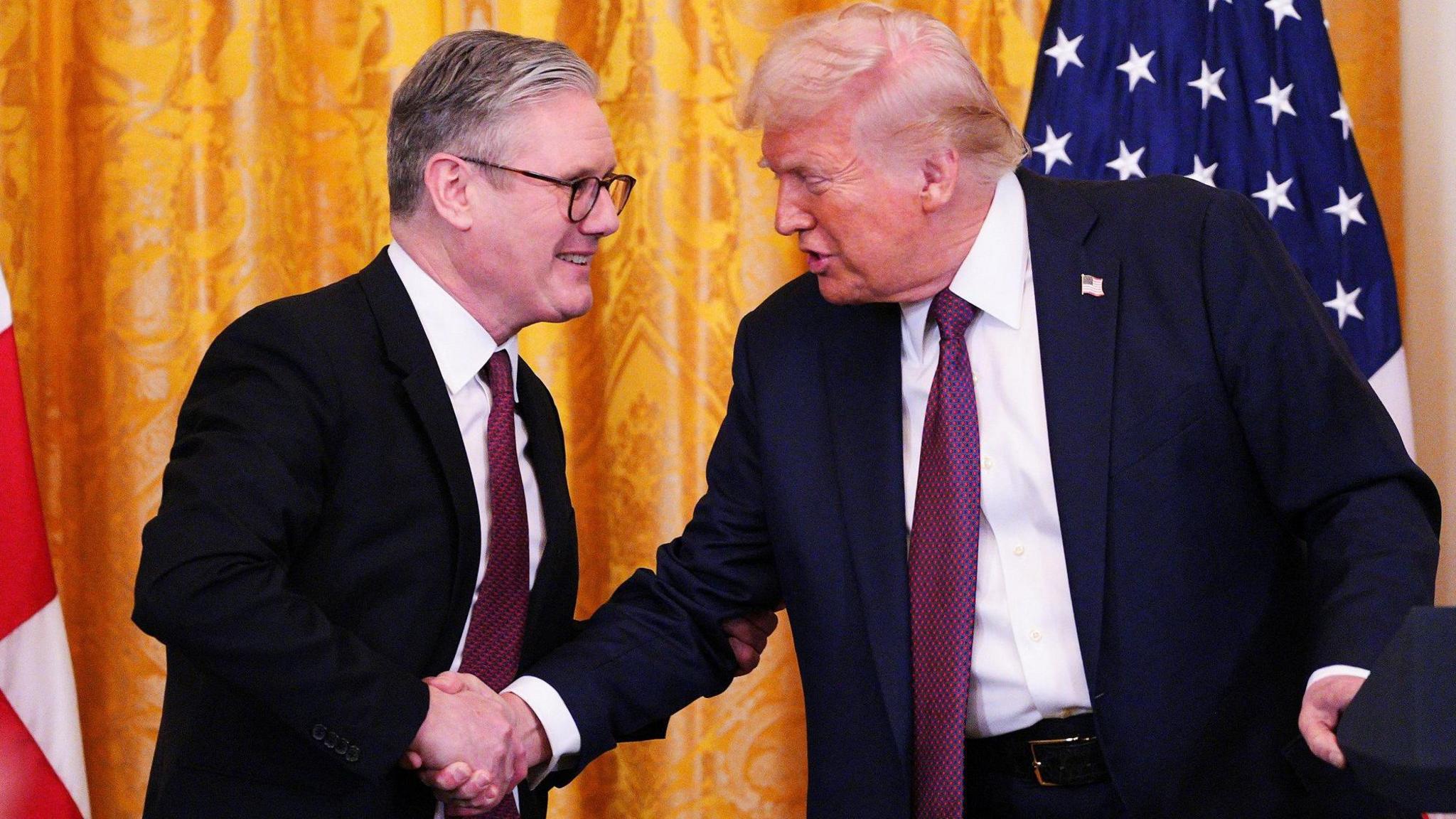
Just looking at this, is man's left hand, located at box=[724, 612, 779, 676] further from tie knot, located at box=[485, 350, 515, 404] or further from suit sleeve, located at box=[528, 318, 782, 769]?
tie knot, located at box=[485, 350, 515, 404]

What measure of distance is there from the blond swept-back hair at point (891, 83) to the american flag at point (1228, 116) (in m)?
0.98

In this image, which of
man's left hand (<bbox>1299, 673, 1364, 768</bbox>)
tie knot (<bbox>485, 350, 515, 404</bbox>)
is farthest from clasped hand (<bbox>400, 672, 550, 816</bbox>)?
man's left hand (<bbox>1299, 673, 1364, 768</bbox>)

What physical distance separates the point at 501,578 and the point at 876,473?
579 mm

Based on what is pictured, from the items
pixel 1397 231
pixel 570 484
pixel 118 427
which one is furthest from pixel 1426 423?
pixel 118 427

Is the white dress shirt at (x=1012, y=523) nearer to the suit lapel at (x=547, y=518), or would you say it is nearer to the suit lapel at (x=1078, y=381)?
the suit lapel at (x=1078, y=381)

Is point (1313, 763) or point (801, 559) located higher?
point (801, 559)

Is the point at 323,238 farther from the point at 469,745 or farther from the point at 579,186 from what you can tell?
the point at 469,745

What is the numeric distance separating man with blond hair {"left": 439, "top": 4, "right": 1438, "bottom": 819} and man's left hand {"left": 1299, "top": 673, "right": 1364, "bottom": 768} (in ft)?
0.17

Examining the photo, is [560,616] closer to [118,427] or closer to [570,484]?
[570,484]

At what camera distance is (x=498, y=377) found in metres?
2.28

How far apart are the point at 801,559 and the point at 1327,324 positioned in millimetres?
834

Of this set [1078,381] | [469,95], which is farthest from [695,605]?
[469,95]

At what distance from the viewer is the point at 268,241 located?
337 centimetres

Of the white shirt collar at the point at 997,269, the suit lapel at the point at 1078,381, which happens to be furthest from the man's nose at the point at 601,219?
the suit lapel at the point at 1078,381
